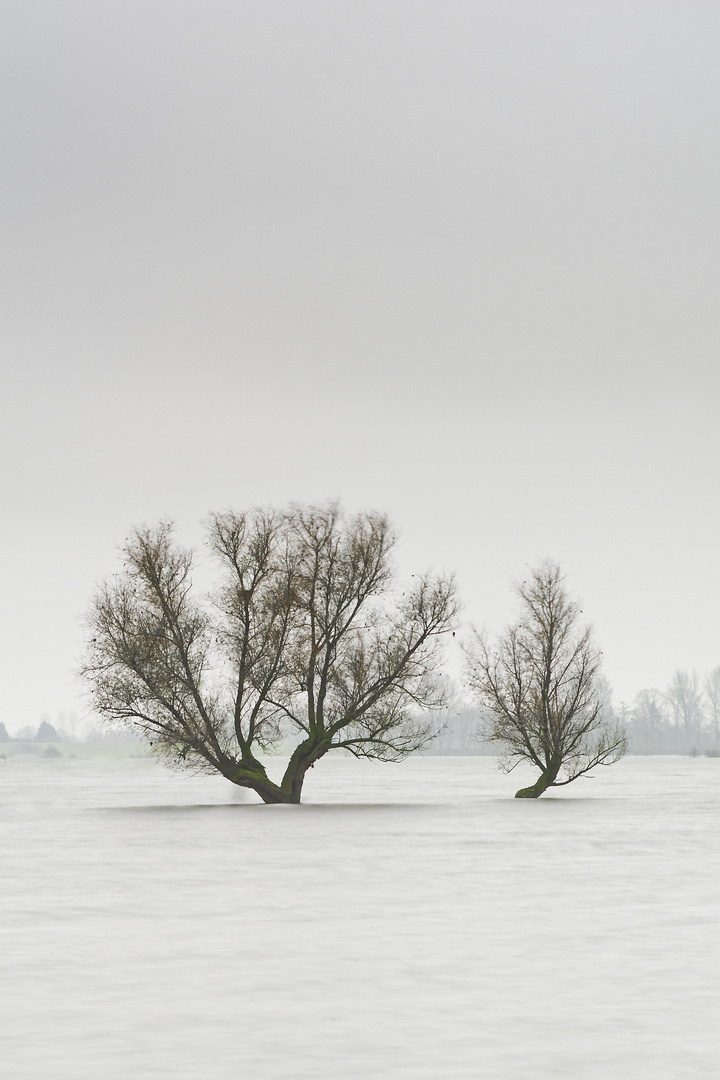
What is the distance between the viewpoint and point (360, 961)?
15672 millimetres

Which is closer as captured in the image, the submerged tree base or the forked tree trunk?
the forked tree trunk

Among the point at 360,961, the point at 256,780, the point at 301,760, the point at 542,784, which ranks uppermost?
the point at 301,760

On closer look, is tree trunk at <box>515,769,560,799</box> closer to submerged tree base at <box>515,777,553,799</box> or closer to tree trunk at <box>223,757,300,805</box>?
submerged tree base at <box>515,777,553,799</box>

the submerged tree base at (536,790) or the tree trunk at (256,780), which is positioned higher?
the tree trunk at (256,780)

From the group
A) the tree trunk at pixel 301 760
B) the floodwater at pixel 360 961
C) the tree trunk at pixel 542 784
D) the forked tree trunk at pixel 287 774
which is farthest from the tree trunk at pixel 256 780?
the floodwater at pixel 360 961

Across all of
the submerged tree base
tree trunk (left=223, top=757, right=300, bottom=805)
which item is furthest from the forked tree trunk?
the submerged tree base

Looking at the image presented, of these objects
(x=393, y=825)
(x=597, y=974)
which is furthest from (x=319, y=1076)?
(x=393, y=825)

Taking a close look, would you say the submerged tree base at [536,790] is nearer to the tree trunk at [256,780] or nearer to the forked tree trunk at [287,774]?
the forked tree trunk at [287,774]

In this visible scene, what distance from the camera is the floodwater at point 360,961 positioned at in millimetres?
10859

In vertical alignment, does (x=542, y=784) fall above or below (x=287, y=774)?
below

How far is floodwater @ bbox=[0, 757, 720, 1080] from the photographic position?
1086 cm

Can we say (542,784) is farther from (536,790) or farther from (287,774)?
(287,774)

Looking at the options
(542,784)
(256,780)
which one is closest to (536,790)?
(542,784)

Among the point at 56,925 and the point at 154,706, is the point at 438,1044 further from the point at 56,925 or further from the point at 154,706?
the point at 154,706
